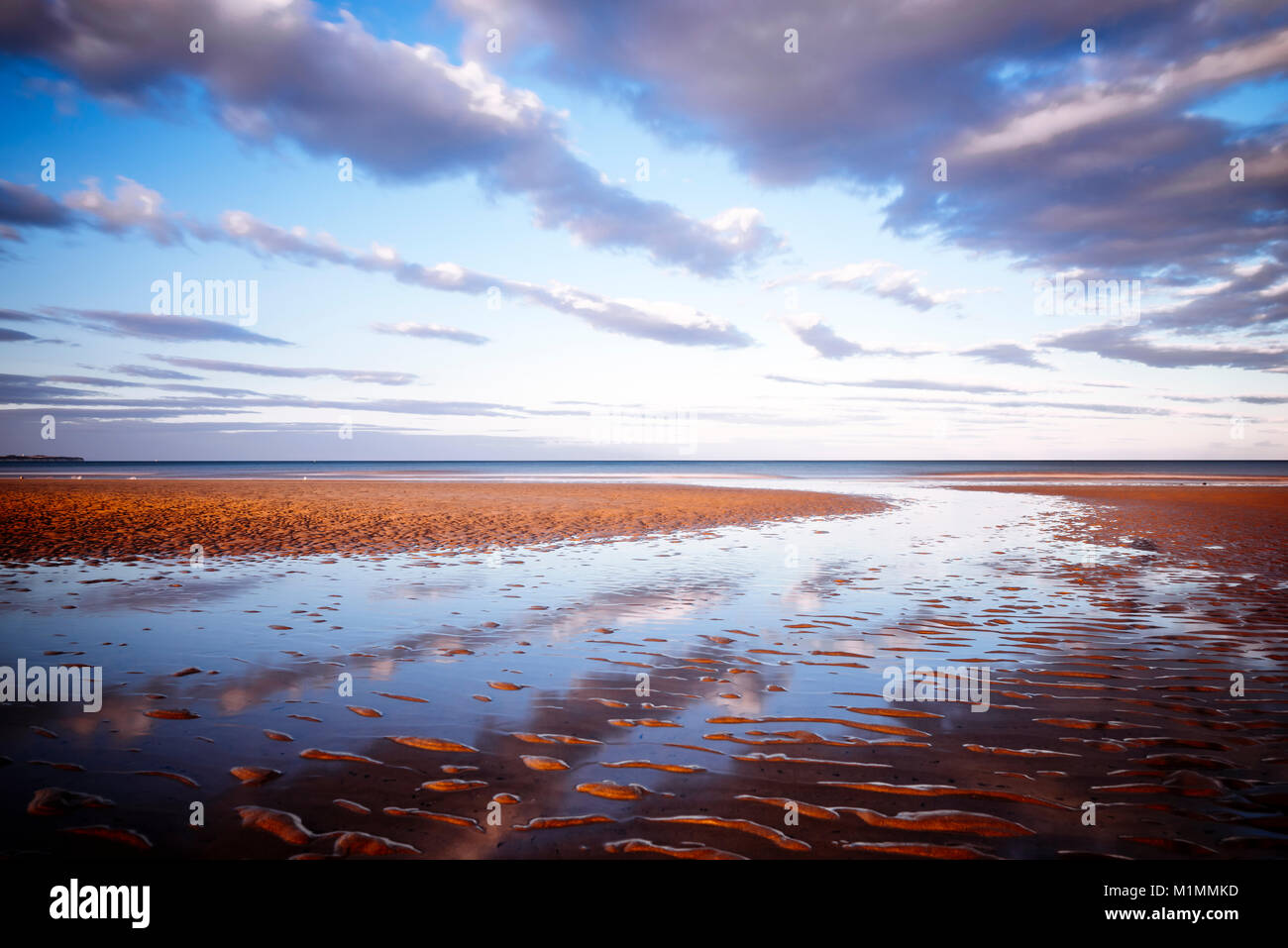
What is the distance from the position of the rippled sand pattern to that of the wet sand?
221 inches

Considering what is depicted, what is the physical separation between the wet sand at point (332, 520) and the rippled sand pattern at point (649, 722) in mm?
5619

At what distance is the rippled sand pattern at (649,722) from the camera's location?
13.7 feet

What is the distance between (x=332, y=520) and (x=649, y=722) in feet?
73.4

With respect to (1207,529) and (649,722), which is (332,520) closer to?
(649,722)

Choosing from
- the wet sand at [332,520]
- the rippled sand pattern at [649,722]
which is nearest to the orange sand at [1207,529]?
the rippled sand pattern at [649,722]

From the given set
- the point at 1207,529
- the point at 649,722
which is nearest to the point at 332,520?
the point at 649,722

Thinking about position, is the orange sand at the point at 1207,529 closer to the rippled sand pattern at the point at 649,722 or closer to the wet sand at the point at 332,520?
the rippled sand pattern at the point at 649,722

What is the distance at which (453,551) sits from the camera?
57.7 ft

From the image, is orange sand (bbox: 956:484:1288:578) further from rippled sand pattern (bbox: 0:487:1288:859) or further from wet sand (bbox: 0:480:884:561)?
wet sand (bbox: 0:480:884:561)
